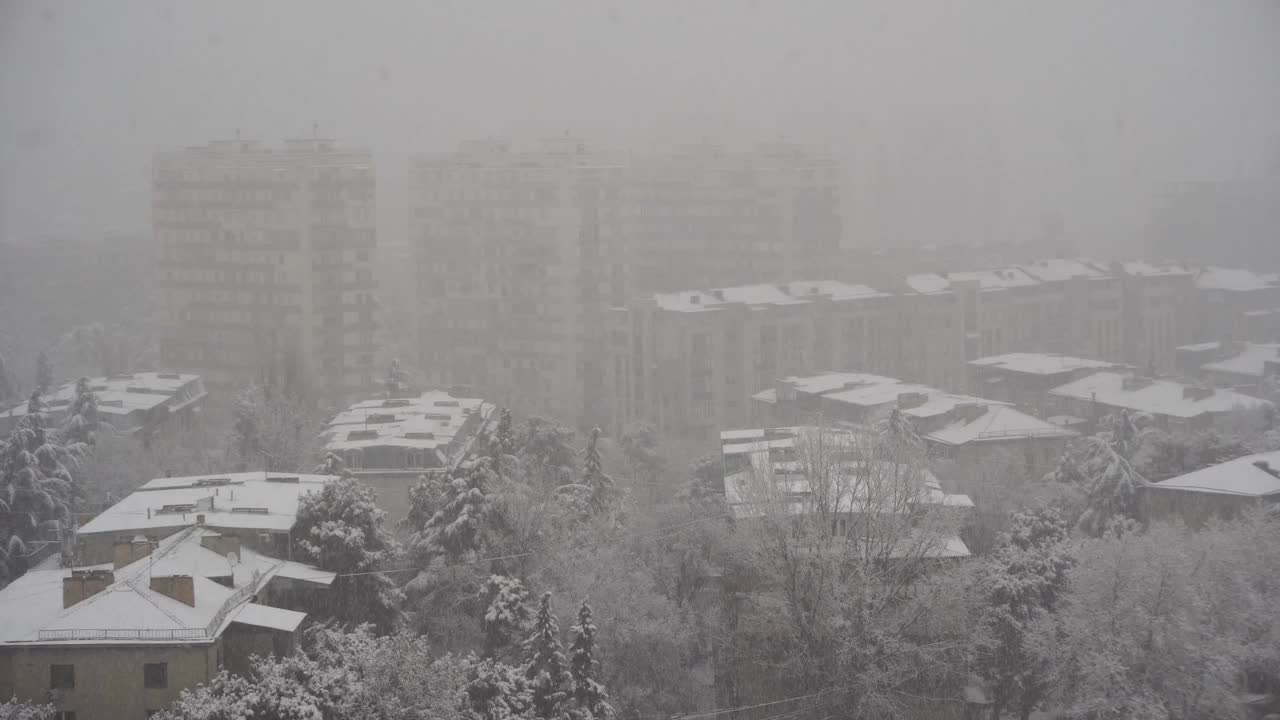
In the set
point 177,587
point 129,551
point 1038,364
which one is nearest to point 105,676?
point 177,587

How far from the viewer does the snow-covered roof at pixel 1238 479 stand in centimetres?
2575

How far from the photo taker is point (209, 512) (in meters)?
23.7

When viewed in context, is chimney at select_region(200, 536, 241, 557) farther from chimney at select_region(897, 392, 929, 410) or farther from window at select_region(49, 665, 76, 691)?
chimney at select_region(897, 392, 929, 410)

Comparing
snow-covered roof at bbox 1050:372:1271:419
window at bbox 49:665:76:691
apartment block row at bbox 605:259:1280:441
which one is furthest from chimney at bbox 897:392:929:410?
window at bbox 49:665:76:691

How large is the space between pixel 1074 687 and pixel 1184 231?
2900 inches

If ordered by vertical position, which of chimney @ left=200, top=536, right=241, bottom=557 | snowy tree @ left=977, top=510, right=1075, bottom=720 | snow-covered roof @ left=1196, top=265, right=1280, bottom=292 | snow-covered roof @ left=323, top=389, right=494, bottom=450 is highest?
snow-covered roof @ left=1196, top=265, right=1280, bottom=292

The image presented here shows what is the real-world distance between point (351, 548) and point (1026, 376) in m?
27.2

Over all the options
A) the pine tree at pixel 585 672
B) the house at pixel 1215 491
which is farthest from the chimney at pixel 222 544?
the house at pixel 1215 491

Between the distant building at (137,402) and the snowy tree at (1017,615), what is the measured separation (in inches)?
942

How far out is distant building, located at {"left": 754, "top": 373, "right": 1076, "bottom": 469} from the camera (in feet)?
110

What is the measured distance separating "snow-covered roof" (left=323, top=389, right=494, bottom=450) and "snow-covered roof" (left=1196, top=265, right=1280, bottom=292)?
3669cm

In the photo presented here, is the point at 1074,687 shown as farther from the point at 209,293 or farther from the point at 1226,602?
the point at 209,293

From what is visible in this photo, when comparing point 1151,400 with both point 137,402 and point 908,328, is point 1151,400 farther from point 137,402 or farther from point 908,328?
point 137,402

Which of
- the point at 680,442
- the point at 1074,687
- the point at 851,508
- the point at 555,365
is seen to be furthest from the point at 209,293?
the point at 1074,687
